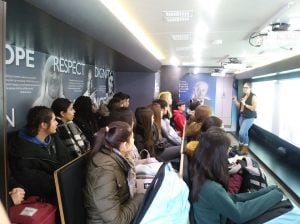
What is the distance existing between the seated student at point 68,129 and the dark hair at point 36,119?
20.8 inches

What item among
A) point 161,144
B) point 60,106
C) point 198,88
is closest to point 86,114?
point 60,106

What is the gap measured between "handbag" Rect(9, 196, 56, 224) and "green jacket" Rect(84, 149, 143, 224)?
22cm

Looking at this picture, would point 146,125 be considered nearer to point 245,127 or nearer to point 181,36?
point 181,36

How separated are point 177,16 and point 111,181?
248 centimetres

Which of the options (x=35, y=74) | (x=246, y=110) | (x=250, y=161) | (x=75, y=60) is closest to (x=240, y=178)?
(x=250, y=161)

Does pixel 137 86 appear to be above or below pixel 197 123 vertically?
above

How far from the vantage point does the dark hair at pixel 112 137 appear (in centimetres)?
180

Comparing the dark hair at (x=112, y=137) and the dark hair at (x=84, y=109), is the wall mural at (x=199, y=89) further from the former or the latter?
the dark hair at (x=112, y=137)

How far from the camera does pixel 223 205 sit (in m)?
1.75

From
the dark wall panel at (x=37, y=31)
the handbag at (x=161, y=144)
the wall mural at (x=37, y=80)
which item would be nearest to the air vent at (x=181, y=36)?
the wall mural at (x=37, y=80)

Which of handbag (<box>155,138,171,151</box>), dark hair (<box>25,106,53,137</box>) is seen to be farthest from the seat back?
handbag (<box>155,138,171,151</box>)

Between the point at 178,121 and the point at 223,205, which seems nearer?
the point at 223,205

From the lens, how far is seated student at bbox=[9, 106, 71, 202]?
203 centimetres

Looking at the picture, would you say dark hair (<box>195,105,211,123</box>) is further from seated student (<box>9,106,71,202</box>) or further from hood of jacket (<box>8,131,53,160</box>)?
hood of jacket (<box>8,131,53,160</box>)
